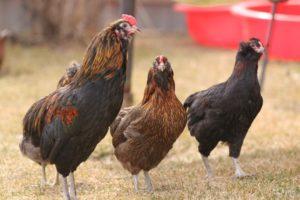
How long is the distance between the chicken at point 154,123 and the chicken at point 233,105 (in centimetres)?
48

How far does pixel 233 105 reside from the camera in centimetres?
695

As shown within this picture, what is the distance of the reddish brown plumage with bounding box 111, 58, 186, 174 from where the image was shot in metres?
6.60

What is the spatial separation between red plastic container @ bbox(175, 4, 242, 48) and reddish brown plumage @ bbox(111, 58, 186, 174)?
9.36 m

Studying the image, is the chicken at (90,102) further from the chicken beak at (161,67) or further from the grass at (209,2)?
the grass at (209,2)

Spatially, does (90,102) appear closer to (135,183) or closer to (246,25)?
(135,183)

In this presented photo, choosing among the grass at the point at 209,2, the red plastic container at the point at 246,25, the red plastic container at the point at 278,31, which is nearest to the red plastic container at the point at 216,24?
the red plastic container at the point at 246,25

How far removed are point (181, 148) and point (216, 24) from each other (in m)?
7.59

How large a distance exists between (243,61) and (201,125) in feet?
2.54

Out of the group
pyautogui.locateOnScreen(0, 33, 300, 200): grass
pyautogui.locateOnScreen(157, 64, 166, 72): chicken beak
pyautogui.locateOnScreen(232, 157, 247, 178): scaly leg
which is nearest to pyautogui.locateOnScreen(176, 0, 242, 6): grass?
pyautogui.locateOnScreen(0, 33, 300, 200): grass

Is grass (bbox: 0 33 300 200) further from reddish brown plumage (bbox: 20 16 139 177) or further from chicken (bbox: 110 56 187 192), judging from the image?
reddish brown plumage (bbox: 20 16 139 177)

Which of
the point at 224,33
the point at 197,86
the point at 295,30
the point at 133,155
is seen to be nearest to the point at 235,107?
the point at 133,155

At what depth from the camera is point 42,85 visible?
1238 cm

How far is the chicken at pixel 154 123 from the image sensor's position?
21.6ft

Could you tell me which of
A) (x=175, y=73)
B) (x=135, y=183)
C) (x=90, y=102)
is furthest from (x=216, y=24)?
(x=90, y=102)
